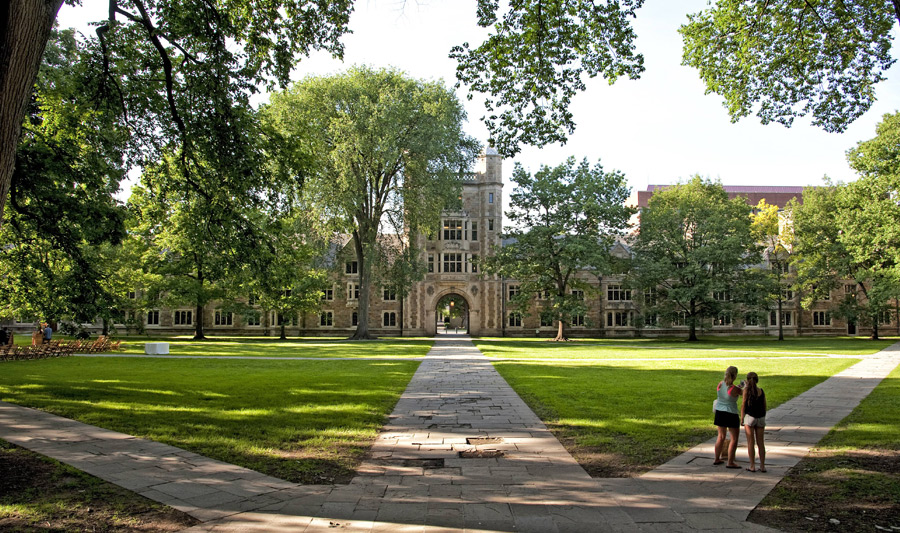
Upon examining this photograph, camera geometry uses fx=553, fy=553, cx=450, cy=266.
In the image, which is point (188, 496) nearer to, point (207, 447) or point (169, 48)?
point (207, 447)

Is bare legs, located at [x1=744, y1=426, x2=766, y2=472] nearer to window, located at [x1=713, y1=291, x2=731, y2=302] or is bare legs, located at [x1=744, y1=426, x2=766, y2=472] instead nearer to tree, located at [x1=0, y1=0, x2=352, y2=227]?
tree, located at [x1=0, y1=0, x2=352, y2=227]

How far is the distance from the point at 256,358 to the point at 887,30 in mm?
22938

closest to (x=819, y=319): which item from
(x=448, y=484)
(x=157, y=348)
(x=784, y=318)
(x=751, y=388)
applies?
(x=784, y=318)

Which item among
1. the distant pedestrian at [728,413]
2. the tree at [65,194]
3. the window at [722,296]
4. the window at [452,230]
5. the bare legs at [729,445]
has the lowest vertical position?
the bare legs at [729,445]

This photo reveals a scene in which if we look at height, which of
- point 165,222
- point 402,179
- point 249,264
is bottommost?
point 249,264

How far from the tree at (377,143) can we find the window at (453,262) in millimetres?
14931

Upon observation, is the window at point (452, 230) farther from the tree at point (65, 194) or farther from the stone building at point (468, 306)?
the tree at point (65, 194)

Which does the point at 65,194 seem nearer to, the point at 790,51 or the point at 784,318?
the point at 790,51

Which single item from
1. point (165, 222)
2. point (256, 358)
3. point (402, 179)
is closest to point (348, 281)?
point (402, 179)

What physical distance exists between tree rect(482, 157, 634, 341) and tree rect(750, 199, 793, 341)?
42.3 ft

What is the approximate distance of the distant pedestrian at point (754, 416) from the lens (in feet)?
21.9

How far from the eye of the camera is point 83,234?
11938 millimetres

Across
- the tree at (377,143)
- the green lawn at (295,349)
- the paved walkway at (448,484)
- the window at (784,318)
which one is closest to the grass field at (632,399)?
the paved walkway at (448,484)

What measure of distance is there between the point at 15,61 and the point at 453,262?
150 feet
